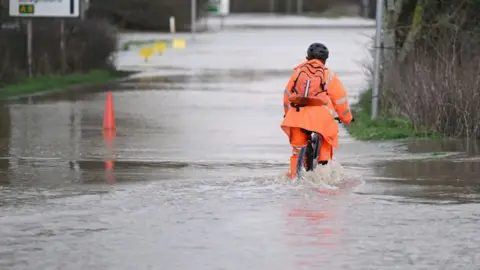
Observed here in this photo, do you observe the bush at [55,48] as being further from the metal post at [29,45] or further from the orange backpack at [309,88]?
the orange backpack at [309,88]

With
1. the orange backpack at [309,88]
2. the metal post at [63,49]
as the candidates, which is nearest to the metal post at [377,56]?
the orange backpack at [309,88]

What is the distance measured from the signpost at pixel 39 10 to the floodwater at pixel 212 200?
33.3ft

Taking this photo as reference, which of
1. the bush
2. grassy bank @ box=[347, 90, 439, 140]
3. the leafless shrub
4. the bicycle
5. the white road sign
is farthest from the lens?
the white road sign

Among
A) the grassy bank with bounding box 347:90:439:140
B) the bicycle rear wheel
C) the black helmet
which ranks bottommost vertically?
the grassy bank with bounding box 347:90:439:140

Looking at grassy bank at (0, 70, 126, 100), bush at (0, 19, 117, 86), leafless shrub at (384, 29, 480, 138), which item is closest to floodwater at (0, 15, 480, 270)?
leafless shrub at (384, 29, 480, 138)

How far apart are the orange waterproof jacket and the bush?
20128mm

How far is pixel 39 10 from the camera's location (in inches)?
1375

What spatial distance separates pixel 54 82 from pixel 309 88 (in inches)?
903

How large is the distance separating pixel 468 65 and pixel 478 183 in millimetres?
6491

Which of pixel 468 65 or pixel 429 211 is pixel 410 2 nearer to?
pixel 468 65

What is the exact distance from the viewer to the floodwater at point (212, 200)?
939 cm

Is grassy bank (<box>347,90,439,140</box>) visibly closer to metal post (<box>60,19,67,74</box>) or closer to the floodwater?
the floodwater

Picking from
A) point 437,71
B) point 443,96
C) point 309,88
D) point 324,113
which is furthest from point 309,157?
point 437,71

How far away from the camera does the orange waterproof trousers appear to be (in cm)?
1305
